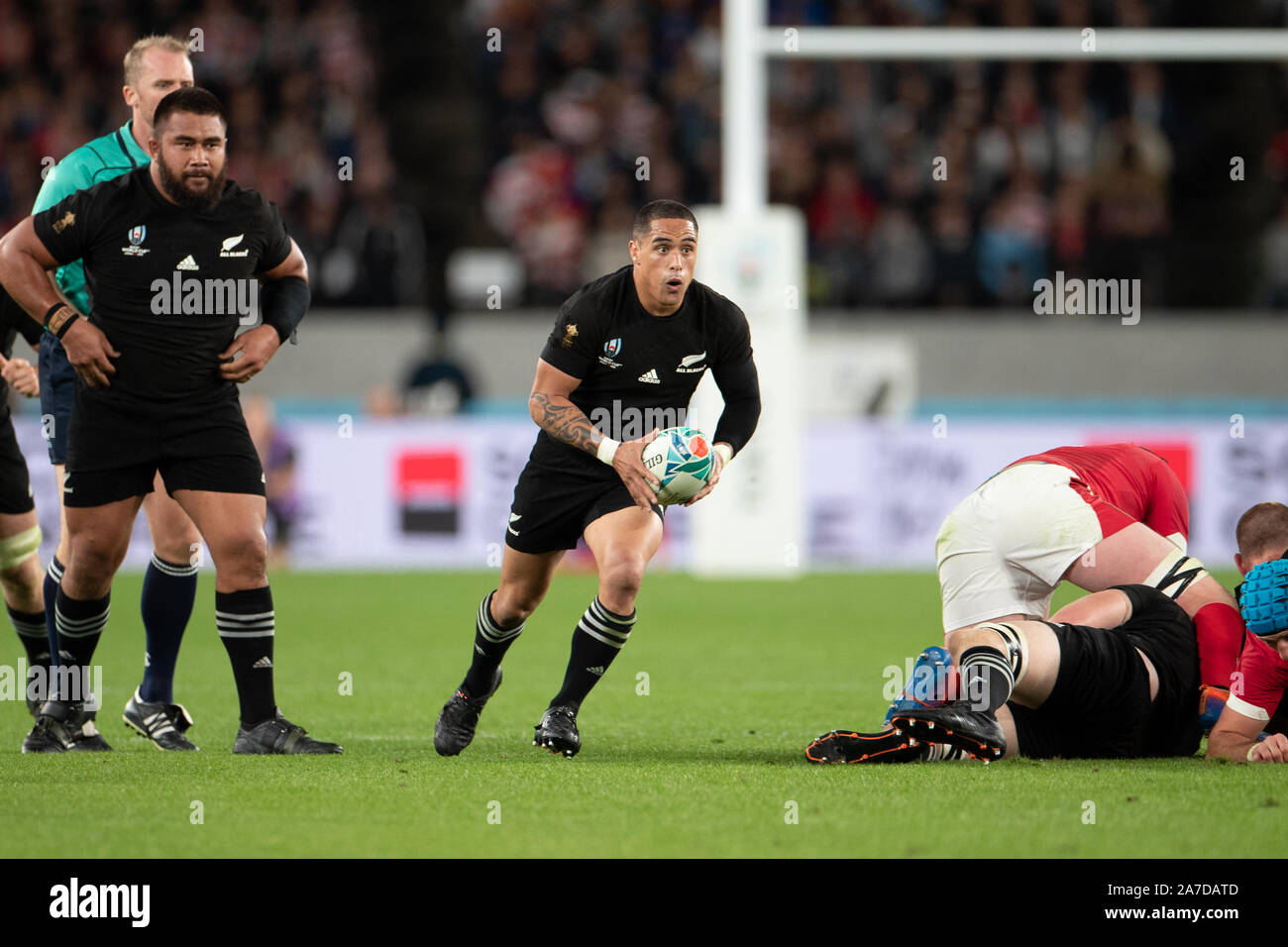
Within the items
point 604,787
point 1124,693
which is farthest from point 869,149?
point 604,787

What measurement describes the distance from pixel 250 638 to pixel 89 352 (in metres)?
1.19

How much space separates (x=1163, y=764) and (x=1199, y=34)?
9.57 m

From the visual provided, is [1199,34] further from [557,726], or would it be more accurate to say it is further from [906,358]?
[557,726]

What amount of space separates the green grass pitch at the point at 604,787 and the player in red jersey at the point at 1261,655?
0.54ft

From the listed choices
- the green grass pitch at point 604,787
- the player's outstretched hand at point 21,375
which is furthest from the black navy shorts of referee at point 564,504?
the player's outstretched hand at point 21,375

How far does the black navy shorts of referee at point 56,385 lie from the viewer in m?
6.91

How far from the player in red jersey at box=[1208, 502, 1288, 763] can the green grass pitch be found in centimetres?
16

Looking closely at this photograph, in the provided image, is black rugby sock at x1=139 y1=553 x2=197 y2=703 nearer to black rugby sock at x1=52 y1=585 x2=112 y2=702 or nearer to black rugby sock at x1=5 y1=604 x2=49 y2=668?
black rugby sock at x1=52 y1=585 x2=112 y2=702

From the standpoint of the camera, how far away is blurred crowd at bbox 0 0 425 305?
1789cm

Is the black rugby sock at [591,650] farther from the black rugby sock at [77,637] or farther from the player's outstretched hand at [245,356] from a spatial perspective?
the black rugby sock at [77,637]

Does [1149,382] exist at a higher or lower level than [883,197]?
lower

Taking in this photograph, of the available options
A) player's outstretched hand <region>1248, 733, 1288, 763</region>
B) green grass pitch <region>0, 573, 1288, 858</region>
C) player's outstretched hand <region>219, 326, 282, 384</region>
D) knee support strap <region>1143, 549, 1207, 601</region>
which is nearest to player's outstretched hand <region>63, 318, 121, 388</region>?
player's outstretched hand <region>219, 326, 282, 384</region>

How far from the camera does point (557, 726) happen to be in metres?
6.52
